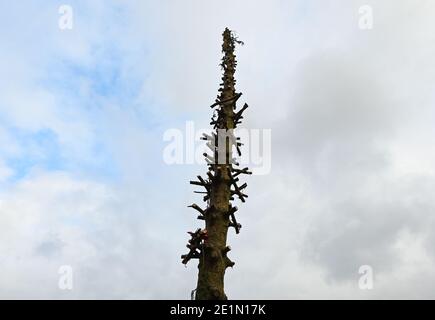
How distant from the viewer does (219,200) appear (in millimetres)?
10531

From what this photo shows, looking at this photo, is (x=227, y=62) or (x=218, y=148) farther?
(x=227, y=62)

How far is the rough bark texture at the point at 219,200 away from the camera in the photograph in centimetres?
902

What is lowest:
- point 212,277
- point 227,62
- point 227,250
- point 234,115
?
point 212,277

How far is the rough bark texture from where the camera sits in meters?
9.02
